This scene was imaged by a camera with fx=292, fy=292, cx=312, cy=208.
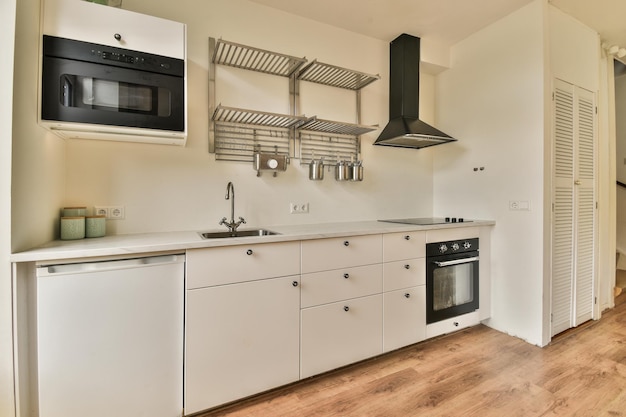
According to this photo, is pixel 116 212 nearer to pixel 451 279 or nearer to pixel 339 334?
pixel 339 334

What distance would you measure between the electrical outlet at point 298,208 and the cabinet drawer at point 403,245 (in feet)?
2.31

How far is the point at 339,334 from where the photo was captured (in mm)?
1894

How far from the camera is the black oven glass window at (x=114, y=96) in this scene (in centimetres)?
140

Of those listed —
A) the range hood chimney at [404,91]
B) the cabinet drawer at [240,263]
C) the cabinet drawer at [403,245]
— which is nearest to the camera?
the cabinet drawer at [240,263]

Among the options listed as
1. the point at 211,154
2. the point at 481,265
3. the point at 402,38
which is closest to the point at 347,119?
the point at 402,38

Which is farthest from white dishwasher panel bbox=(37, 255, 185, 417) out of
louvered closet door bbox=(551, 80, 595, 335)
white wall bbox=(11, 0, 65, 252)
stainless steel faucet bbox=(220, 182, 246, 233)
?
louvered closet door bbox=(551, 80, 595, 335)

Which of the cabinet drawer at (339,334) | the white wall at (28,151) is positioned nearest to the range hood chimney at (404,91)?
the cabinet drawer at (339,334)

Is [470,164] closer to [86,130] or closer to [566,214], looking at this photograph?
[566,214]

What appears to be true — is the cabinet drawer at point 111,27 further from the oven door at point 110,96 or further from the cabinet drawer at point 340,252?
the cabinet drawer at point 340,252

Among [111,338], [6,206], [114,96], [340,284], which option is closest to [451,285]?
[340,284]

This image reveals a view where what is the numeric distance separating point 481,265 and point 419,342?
2.87 ft

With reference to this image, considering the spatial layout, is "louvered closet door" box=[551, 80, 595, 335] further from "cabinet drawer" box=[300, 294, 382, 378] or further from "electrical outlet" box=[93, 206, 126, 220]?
"electrical outlet" box=[93, 206, 126, 220]

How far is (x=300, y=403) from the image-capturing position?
1.66 metres

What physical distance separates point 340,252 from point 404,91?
169 centimetres
